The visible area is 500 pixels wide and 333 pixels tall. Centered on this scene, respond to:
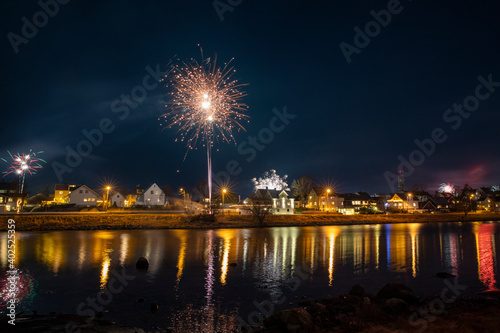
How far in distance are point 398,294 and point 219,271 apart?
45.5ft

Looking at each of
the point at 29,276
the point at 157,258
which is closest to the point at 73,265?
the point at 29,276

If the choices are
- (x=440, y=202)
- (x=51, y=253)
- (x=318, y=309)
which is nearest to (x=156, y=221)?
(x=51, y=253)

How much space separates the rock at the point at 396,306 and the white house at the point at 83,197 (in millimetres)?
103943

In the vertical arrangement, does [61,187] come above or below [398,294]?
above

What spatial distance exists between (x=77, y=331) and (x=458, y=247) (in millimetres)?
43436

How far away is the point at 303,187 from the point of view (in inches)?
5261

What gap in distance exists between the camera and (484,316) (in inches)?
500

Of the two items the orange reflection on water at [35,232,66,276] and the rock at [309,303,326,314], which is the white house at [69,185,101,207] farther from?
the rock at [309,303,326,314]

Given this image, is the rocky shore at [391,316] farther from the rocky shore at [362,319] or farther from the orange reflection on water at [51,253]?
the orange reflection on water at [51,253]

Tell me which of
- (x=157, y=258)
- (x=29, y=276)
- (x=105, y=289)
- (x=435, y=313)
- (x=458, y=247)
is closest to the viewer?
(x=435, y=313)

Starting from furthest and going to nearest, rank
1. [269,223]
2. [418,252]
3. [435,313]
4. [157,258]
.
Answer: [269,223] → [418,252] → [157,258] → [435,313]

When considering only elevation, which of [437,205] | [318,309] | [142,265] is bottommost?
[142,265]

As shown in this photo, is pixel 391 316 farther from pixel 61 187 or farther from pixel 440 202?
pixel 440 202

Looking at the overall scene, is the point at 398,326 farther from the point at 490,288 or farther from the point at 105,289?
the point at 105,289
